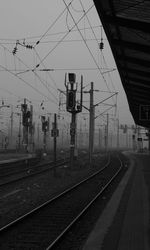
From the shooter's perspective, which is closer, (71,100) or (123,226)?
(123,226)

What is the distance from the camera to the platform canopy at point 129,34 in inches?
494

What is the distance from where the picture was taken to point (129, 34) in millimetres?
15414

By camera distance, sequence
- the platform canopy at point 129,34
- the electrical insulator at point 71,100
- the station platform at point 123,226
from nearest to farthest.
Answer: the station platform at point 123,226
the platform canopy at point 129,34
the electrical insulator at point 71,100

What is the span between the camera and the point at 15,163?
128 feet

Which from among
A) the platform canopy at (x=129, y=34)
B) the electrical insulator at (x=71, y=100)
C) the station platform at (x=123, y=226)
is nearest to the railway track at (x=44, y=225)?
the station platform at (x=123, y=226)

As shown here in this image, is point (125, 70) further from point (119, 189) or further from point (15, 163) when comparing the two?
point (15, 163)

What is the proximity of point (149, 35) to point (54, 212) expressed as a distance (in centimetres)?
632

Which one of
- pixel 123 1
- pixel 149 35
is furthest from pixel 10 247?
pixel 149 35

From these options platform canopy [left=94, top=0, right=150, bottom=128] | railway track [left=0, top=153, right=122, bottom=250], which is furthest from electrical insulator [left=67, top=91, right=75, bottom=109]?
railway track [left=0, top=153, right=122, bottom=250]

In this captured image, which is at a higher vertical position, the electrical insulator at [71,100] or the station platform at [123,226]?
the electrical insulator at [71,100]

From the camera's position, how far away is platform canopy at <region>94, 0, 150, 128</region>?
41.2 feet

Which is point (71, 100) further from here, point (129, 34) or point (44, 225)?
point (44, 225)

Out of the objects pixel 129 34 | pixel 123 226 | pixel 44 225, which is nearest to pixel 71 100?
pixel 129 34

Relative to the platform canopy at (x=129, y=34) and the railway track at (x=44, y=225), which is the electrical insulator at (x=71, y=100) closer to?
the platform canopy at (x=129, y=34)
